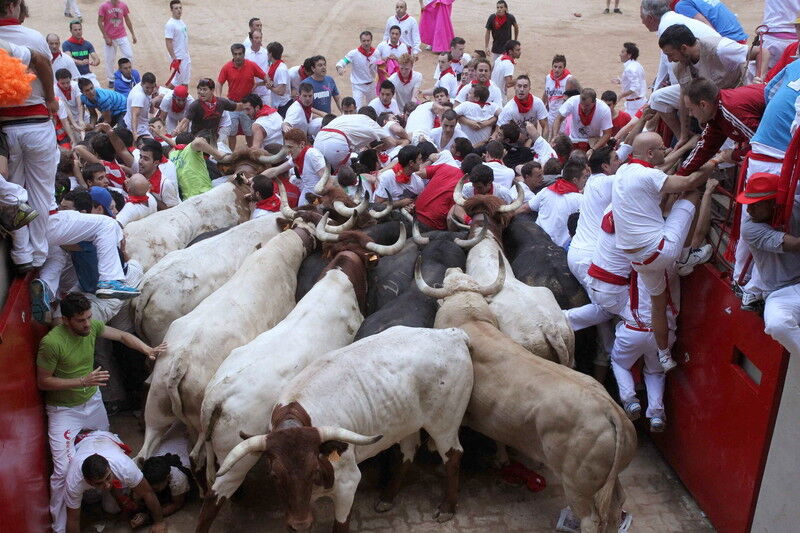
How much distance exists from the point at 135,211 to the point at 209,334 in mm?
3192

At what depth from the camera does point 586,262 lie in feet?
28.5

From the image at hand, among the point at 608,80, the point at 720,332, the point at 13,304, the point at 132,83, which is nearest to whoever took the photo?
the point at 13,304

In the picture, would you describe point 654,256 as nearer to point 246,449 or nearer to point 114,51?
point 246,449

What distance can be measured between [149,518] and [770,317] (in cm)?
507

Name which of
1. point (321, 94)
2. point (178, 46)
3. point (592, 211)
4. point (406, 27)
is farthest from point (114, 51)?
point (592, 211)

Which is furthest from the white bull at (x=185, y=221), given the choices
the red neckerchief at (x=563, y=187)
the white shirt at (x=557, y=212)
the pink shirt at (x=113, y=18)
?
the pink shirt at (x=113, y=18)

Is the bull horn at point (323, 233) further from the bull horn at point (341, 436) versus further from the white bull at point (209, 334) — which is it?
the bull horn at point (341, 436)

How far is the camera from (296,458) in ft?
19.6

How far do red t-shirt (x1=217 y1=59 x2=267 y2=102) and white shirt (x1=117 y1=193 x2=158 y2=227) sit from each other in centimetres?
628

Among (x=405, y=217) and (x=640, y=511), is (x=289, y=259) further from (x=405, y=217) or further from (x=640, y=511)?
(x=640, y=511)

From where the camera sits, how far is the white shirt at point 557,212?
9828mm

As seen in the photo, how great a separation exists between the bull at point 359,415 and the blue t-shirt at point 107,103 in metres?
10.3

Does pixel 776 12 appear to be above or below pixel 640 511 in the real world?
above

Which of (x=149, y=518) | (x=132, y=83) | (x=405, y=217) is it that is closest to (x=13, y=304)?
(x=149, y=518)
